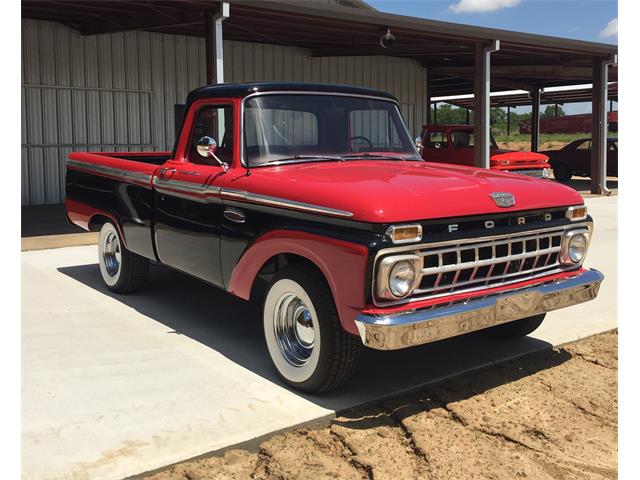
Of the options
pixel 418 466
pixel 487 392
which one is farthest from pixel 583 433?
pixel 418 466

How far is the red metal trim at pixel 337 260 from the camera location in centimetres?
357

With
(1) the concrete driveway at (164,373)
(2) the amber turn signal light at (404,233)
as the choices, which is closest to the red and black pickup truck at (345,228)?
(2) the amber turn signal light at (404,233)

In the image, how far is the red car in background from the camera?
21775mm

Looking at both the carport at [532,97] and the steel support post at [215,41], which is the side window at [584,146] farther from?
the steel support post at [215,41]

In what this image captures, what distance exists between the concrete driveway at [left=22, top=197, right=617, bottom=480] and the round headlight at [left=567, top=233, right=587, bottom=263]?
2.62 feet

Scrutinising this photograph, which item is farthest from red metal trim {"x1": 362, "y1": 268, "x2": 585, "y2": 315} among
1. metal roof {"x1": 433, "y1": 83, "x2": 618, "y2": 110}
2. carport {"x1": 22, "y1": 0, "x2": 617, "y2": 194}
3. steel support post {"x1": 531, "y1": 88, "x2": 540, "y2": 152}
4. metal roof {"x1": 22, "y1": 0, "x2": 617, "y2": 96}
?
metal roof {"x1": 433, "y1": 83, "x2": 618, "y2": 110}

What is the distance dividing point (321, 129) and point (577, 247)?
1.94 meters

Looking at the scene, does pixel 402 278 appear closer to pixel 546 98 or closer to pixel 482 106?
pixel 482 106

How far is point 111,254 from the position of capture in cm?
669

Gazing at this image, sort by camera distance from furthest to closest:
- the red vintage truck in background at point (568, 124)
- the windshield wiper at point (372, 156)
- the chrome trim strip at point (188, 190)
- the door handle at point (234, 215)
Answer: the red vintage truck in background at point (568, 124)
the windshield wiper at point (372, 156)
the chrome trim strip at point (188, 190)
the door handle at point (234, 215)

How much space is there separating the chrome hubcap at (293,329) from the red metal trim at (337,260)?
0.32 meters

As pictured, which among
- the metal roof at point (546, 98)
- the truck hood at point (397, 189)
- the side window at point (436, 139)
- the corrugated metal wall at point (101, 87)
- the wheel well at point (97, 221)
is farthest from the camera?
the metal roof at point (546, 98)

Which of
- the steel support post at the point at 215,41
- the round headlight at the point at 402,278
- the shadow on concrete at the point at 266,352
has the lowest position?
the shadow on concrete at the point at 266,352

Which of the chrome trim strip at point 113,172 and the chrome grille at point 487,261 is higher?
the chrome trim strip at point 113,172
